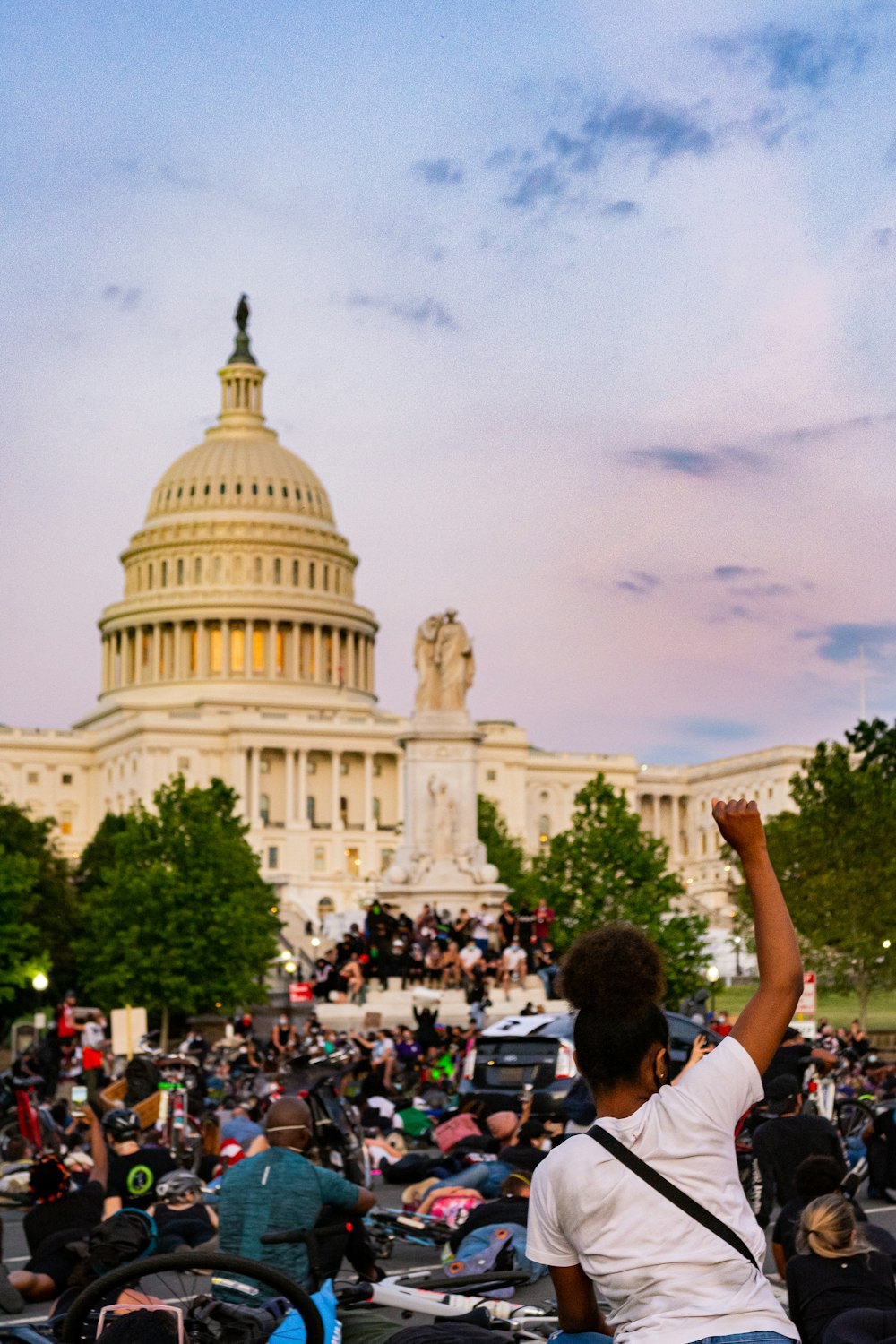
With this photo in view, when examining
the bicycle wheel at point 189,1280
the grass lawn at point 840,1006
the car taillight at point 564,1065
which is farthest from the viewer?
the grass lawn at point 840,1006

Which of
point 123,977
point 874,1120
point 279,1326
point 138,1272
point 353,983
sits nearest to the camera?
point 138,1272

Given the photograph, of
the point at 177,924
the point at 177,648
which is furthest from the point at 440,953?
the point at 177,648

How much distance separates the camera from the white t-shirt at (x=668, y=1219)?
5277 millimetres

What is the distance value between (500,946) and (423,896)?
21.8 ft

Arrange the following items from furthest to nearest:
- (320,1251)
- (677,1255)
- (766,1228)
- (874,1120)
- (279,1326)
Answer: (874,1120)
(766,1228)
(320,1251)
(279,1326)
(677,1255)

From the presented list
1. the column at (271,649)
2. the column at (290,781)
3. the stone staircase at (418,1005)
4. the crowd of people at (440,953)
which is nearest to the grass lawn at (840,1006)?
the crowd of people at (440,953)

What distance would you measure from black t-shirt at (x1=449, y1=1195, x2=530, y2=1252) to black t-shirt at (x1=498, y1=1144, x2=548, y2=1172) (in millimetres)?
1677

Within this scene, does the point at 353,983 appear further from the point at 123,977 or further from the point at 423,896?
the point at 123,977

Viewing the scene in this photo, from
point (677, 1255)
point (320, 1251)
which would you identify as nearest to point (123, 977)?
point (320, 1251)

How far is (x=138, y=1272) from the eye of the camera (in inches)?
264

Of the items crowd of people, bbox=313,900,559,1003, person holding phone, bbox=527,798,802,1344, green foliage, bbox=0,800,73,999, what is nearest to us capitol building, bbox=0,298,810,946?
green foliage, bbox=0,800,73,999

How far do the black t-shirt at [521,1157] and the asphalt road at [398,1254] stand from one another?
2.98 ft

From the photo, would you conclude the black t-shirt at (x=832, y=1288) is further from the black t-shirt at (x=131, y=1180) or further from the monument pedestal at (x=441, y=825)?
the monument pedestal at (x=441, y=825)

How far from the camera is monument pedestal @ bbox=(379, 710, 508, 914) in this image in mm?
61906
